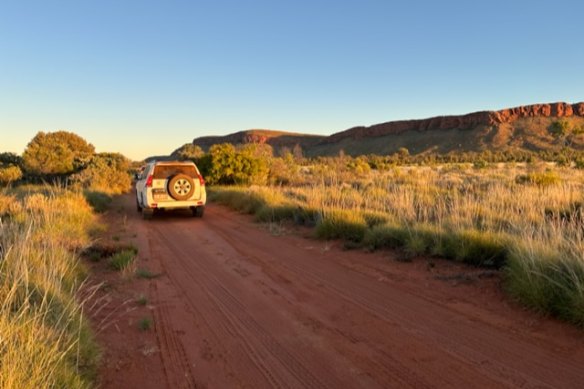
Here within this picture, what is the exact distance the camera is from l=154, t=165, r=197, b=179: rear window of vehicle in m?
13.6

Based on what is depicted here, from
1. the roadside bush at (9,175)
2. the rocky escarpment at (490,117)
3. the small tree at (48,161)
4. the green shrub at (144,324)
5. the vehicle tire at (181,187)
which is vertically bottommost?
the green shrub at (144,324)

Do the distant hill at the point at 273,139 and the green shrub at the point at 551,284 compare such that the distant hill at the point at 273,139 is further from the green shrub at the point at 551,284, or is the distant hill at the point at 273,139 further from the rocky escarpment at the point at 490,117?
the green shrub at the point at 551,284

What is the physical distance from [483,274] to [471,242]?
33.0 inches

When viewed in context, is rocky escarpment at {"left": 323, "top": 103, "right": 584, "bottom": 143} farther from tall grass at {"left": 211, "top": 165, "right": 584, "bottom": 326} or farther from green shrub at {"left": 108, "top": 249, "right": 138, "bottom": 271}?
green shrub at {"left": 108, "top": 249, "right": 138, "bottom": 271}

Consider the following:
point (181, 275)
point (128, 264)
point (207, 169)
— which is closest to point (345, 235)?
point (181, 275)

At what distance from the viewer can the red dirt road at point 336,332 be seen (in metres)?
3.67

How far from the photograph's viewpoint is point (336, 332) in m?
4.61

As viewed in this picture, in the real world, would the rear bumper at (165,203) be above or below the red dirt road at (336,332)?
above

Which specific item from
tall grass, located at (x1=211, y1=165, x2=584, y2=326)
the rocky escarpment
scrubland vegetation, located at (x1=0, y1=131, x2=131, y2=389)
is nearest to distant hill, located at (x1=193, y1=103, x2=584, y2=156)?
the rocky escarpment

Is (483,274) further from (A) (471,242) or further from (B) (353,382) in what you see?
(B) (353,382)

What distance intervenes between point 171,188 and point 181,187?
326 mm

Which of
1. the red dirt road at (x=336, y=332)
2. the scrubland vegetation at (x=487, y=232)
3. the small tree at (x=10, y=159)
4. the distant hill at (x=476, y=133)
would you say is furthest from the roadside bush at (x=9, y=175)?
the distant hill at (x=476, y=133)

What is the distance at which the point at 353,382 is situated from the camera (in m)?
3.56

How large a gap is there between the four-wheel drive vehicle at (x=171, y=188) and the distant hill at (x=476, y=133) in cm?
6704
